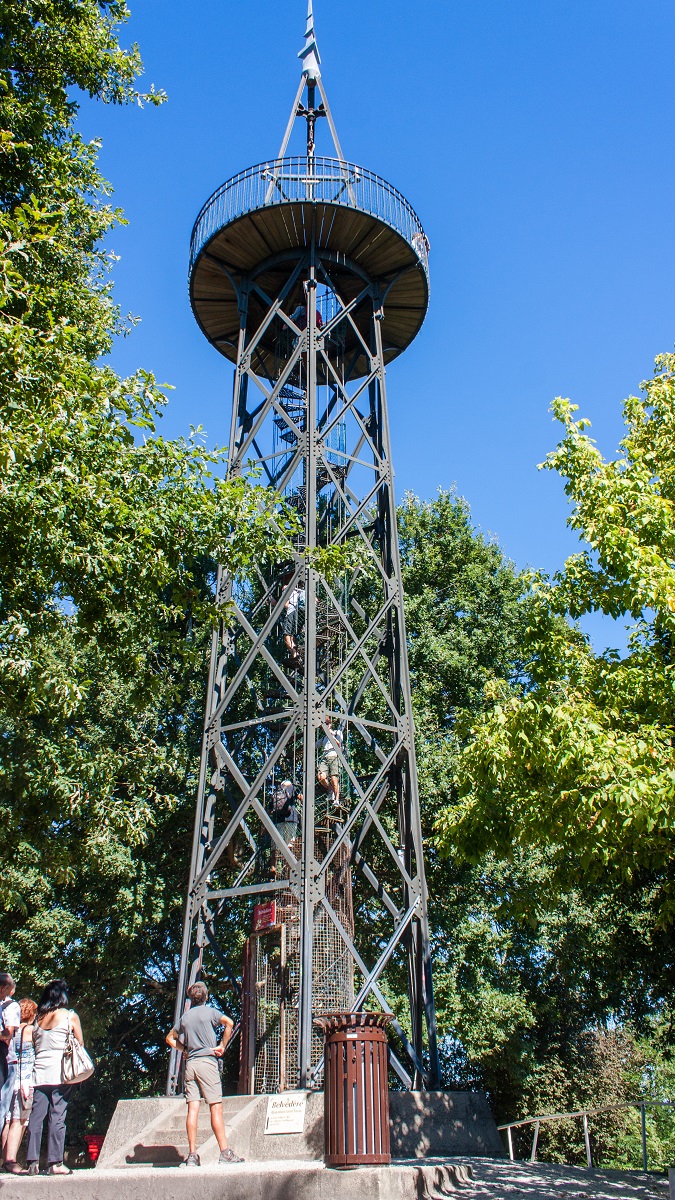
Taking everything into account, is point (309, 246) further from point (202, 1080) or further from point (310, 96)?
point (202, 1080)

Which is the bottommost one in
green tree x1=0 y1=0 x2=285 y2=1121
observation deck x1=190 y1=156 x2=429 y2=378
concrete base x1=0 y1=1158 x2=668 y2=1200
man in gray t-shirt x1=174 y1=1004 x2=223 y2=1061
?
concrete base x1=0 y1=1158 x2=668 y2=1200

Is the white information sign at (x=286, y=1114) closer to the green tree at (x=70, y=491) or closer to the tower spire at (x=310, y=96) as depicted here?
the green tree at (x=70, y=491)

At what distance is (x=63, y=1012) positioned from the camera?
8.04m

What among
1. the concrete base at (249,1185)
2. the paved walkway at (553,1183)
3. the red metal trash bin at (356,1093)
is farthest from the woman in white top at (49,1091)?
the paved walkway at (553,1183)

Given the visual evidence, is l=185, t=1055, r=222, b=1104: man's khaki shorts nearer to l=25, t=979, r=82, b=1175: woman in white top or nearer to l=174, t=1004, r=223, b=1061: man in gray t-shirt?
l=174, t=1004, r=223, b=1061: man in gray t-shirt

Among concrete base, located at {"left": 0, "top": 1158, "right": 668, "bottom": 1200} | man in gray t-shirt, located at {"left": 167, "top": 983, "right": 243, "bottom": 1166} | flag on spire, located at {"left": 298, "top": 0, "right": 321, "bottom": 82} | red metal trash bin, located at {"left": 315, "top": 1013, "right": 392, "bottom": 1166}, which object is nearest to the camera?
concrete base, located at {"left": 0, "top": 1158, "right": 668, "bottom": 1200}

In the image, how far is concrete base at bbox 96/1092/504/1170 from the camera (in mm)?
10492

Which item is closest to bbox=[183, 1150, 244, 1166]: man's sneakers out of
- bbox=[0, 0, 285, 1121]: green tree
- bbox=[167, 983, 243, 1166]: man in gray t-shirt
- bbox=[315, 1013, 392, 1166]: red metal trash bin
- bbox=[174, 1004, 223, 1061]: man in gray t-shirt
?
bbox=[167, 983, 243, 1166]: man in gray t-shirt

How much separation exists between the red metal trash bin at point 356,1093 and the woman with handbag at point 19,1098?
2376 millimetres

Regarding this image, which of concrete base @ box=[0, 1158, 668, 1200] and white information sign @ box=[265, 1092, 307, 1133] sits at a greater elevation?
white information sign @ box=[265, 1092, 307, 1133]

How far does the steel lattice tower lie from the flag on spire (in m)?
0.06

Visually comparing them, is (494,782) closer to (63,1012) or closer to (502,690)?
Answer: (502,690)

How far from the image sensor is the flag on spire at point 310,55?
20.3 meters

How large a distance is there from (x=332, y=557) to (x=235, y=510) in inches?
54.6
